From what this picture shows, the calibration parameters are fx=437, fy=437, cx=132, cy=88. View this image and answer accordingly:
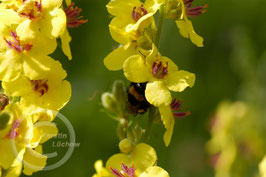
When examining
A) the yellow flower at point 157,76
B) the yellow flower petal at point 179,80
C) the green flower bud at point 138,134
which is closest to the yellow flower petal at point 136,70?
the yellow flower at point 157,76

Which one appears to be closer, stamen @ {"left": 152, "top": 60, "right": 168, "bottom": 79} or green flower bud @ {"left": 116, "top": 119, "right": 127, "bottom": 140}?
stamen @ {"left": 152, "top": 60, "right": 168, "bottom": 79}

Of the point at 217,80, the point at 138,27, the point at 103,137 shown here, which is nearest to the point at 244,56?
the point at 217,80

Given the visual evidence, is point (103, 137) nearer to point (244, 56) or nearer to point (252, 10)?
point (244, 56)

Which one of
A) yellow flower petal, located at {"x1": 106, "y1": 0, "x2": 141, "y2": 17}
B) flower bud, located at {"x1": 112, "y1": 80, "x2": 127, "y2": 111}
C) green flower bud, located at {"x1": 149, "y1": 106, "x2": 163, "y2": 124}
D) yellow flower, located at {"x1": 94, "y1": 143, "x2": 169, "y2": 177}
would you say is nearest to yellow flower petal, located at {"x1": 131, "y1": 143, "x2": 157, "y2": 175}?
yellow flower, located at {"x1": 94, "y1": 143, "x2": 169, "y2": 177}

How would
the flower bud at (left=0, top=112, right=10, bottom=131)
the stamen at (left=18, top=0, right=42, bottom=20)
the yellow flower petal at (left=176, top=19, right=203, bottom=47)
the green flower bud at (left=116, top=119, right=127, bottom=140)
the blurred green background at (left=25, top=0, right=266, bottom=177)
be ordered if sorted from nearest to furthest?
the flower bud at (left=0, top=112, right=10, bottom=131) < the stamen at (left=18, top=0, right=42, bottom=20) < the yellow flower petal at (left=176, top=19, right=203, bottom=47) < the green flower bud at (left=116, top=119, right=127, bottom=140) < the blurred green background at (left=25, top=0, right=266, bottom=177)

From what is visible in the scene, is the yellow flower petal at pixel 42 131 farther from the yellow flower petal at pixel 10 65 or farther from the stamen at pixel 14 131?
the yellow flower petal at pixel 10 65

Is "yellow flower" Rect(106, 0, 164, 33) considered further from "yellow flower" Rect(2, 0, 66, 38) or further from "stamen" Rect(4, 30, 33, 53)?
"stamen" Rect(4, 30, 33, 53)
